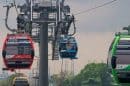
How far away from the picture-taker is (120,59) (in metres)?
41.6

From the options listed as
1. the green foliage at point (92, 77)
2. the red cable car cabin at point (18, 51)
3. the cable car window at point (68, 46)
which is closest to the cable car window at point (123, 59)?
the red cable car cabin at point (18, 51)

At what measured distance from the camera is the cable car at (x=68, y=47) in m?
59.8

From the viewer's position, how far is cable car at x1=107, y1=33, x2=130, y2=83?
41.0 meters

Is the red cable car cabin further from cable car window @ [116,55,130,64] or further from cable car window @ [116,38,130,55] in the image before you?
cable car window @ [116,55,130,64]

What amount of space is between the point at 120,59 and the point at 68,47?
61.8 ft

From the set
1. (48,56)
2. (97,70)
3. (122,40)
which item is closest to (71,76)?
(97,70)

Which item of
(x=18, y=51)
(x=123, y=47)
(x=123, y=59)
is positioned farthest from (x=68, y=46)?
(x=123, y=59)

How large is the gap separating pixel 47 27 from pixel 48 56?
890 centimetres

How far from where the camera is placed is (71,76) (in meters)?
197

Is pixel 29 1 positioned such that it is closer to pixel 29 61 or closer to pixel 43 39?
pixel 29 61

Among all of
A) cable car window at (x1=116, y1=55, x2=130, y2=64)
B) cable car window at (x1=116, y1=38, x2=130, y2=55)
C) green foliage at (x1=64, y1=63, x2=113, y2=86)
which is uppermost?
cable car window at (x1=116, y1=38, x2=130, y2=55)

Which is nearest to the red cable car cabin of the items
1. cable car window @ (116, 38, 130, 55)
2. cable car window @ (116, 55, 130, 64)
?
cable car window @ (116, 38, 130, 55)

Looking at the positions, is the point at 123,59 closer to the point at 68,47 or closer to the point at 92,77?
the point at 68,47

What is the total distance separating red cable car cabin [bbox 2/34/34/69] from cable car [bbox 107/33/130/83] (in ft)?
32.6
